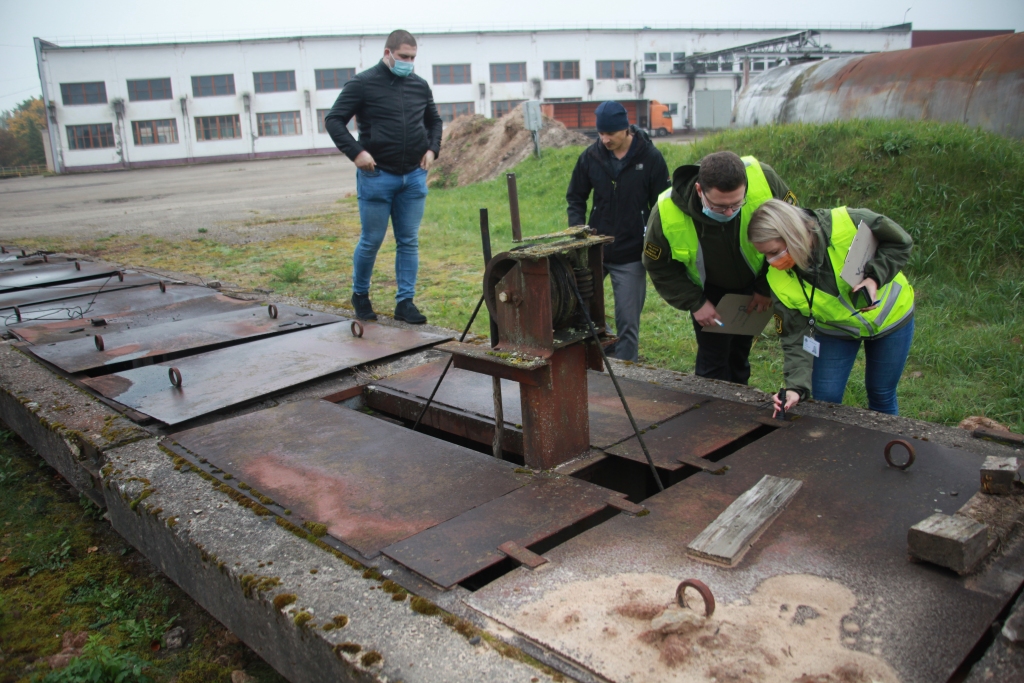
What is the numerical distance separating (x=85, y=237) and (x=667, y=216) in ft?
40.4

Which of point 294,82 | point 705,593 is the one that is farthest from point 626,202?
point 294,82

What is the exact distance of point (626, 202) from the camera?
15.2 feet

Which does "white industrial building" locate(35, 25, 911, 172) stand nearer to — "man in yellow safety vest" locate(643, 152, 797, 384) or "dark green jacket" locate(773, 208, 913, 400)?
"man in yellow safety vest" locate(643, 152, 797, 384)

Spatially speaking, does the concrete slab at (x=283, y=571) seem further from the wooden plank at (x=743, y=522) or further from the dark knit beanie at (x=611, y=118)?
the dark knit beanie at (x=611, y=118)

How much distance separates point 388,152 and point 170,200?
17121 millimetres

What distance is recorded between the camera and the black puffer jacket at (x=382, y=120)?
5035 millimetres

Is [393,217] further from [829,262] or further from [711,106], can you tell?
[711,106]

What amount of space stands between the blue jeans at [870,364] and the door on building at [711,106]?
4130cm

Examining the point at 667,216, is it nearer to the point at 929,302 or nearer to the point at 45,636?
the point at 45,636

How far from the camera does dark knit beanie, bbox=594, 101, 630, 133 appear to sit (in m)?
4.38

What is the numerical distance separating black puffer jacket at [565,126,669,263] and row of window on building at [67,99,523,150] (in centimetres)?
3677

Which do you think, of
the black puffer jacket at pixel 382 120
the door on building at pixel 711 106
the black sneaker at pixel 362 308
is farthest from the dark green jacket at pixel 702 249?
the door on building at pixel 711 106

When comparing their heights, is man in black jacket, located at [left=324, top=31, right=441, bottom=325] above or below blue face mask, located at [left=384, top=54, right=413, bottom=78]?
below

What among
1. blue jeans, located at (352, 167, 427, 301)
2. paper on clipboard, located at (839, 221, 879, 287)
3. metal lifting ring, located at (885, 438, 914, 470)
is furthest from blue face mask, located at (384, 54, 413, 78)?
metal lifting ring, located at (885, 438, 914, 470)
